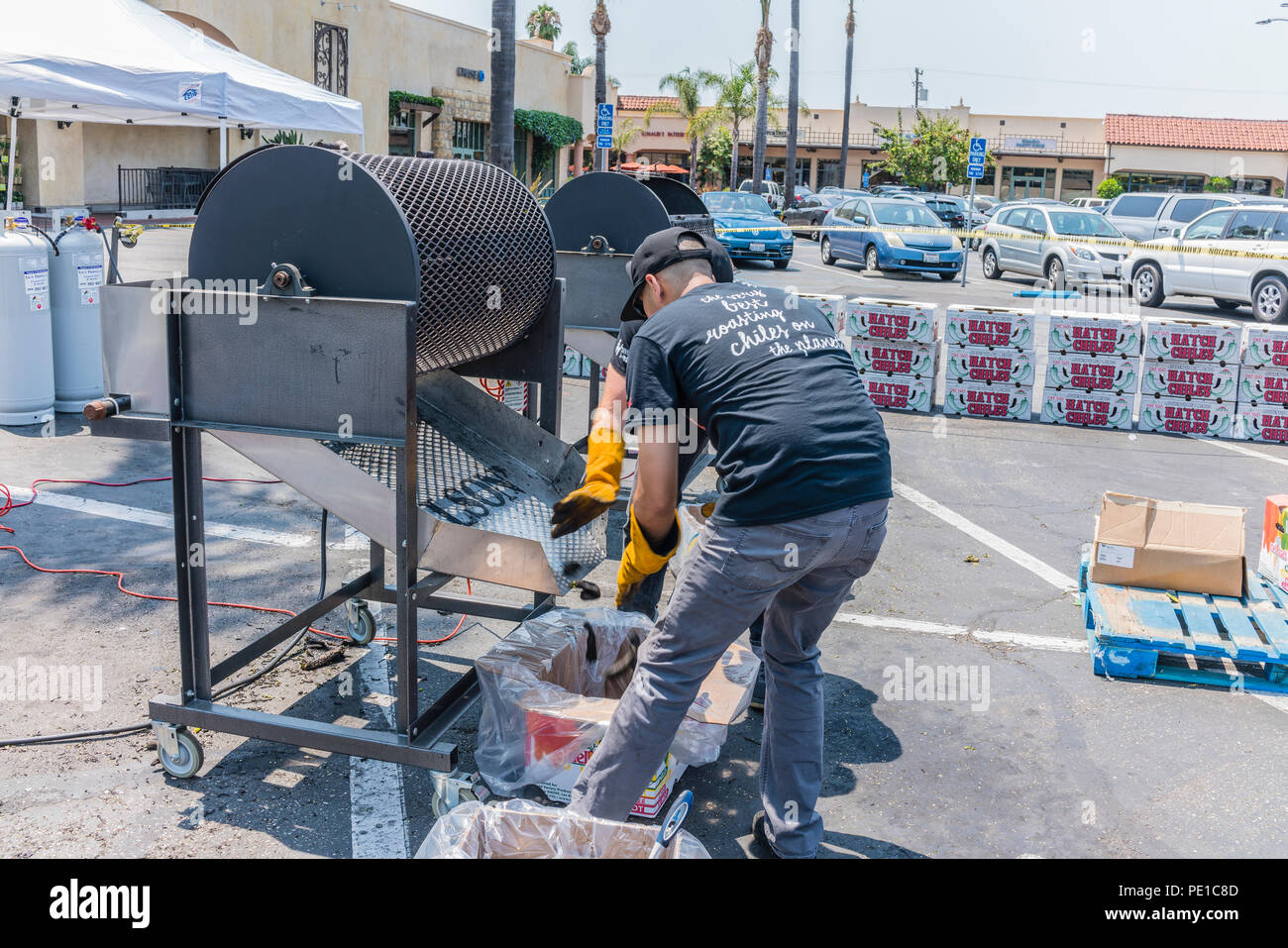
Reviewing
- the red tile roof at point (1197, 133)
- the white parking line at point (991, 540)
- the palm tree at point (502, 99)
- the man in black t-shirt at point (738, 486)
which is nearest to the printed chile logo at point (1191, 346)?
the white parking line at point (991, 540)

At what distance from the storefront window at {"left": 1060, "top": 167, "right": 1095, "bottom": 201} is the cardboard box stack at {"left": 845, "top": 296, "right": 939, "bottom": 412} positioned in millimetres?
58378

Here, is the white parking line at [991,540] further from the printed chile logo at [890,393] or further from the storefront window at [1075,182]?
the storefront window at [1075,182]

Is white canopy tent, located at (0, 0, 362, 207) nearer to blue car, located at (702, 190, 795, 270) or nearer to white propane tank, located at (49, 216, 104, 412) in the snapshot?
white propane tank, located at (49, 216, 104, 412)

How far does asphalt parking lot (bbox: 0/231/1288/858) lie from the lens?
3658mm

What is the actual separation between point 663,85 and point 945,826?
2100 inches

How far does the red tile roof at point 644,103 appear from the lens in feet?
216

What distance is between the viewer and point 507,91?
53.9ft

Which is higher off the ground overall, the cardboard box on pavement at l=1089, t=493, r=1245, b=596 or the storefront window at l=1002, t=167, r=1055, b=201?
the storefront window at l=1002, t=167, r=1055, b=201

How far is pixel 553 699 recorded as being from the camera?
377cm

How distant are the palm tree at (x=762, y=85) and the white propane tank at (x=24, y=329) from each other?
3223 centimetres

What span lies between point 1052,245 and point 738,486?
2064cm

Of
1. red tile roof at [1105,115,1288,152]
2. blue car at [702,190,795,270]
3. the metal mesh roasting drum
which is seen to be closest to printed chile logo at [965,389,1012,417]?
the metal mesh roasting drum

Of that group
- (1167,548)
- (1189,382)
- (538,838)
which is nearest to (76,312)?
(538,838)
